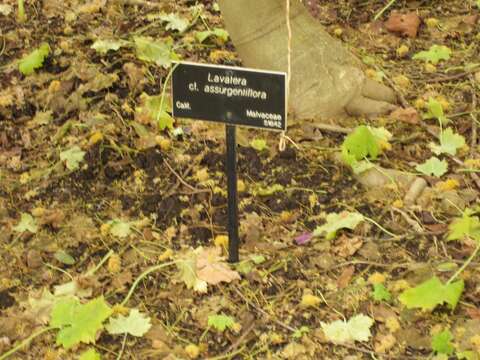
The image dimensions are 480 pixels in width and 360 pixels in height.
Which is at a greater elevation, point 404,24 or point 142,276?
point 404,24

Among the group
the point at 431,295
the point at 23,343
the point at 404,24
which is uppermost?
the point at 404,24

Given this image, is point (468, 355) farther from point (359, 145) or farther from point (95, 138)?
point (95, 138)

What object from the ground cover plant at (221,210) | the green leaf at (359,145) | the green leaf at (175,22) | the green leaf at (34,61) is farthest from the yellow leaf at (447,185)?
the green leaf at (34,61)

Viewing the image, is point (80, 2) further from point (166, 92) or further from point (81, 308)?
point (81, 308)

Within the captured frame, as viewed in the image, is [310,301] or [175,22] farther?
[175,22]

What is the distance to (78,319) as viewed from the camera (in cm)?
295

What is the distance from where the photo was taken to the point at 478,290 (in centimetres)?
297

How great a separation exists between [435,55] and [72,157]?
1.96 meters

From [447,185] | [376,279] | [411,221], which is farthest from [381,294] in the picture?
[447,185]

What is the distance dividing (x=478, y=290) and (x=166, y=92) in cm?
187

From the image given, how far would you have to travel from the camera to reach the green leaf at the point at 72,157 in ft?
12.4

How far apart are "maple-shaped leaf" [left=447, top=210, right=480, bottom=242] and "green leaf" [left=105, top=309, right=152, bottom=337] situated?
1.17m

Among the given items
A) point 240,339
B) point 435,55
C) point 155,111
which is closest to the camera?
point 240,339

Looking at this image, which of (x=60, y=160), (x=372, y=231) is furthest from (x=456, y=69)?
(x=60, y=160)
